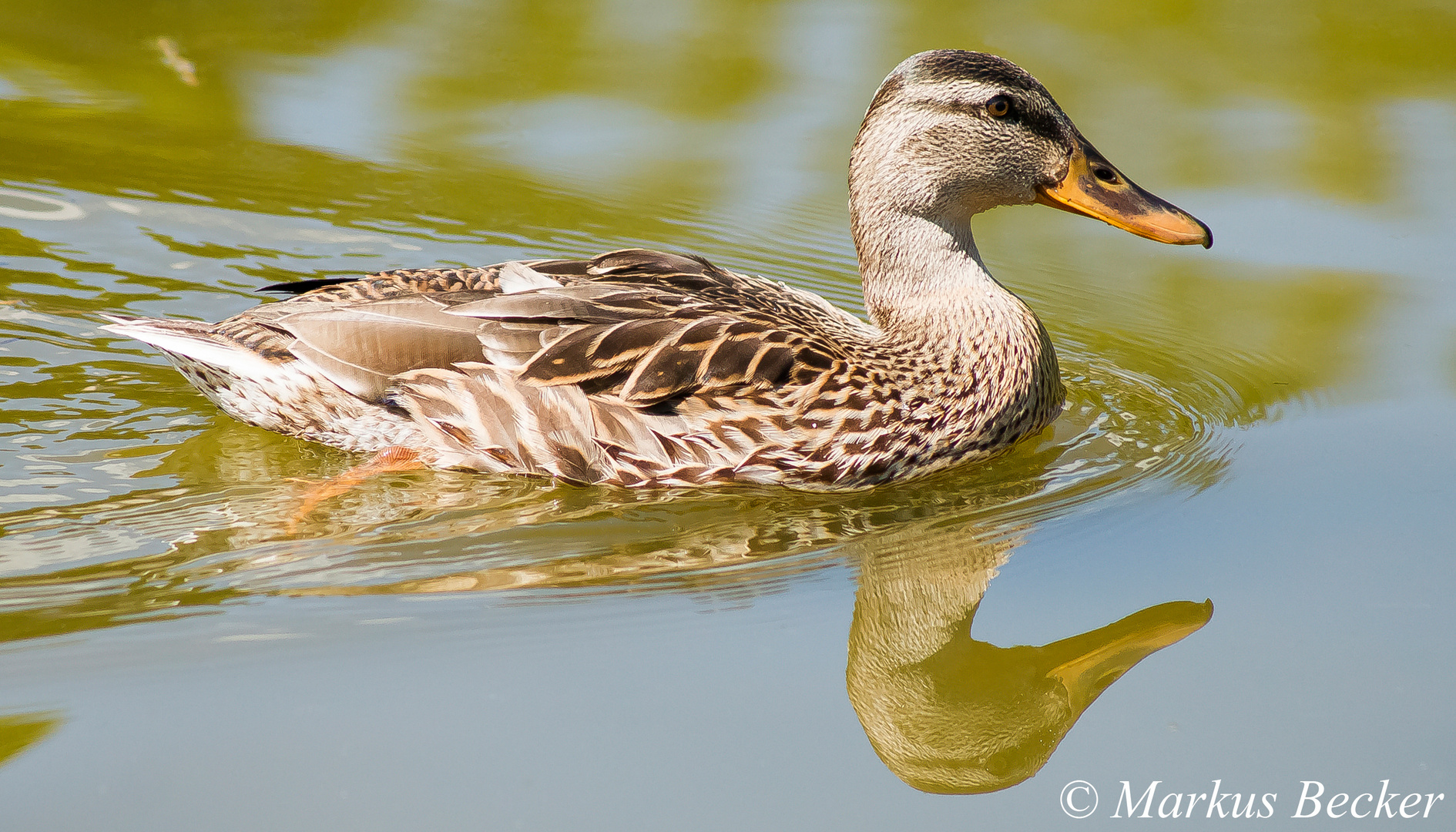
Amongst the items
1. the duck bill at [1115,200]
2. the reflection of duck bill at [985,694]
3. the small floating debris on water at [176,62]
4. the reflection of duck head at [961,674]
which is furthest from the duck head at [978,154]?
the small floating debris on water at [176,62]

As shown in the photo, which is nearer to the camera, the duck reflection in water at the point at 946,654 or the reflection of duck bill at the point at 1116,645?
the duck reflection in water at the point at 946,654

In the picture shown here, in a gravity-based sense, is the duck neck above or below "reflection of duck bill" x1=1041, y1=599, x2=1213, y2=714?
above

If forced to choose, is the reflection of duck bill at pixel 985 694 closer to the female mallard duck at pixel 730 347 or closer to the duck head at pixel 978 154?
the female mallard duck at pixel 730 347

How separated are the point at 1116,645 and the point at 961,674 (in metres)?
0.45

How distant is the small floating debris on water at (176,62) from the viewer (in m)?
8.76

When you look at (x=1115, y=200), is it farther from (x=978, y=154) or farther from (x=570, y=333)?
(x=570, y=333)

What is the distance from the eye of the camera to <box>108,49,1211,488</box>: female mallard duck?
5.24 metres

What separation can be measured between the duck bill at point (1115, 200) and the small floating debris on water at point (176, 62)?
17.9ft

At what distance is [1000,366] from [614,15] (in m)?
4.89

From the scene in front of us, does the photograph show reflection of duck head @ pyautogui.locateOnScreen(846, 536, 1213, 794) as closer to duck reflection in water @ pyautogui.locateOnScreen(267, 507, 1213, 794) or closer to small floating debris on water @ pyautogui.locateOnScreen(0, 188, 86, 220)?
duck reflection in water @ pyautogui.locateOnScreen(267, 507, 1213, 794)

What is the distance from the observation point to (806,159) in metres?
8.20

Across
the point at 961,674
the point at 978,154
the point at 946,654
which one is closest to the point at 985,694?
the point at 961,674

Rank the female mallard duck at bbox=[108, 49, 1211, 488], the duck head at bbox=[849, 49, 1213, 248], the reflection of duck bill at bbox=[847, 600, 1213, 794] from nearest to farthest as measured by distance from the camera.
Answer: the reflection of duck bill at bbox=[847, 600, 1213, 794] < the female mallard duck at bbox=[108, 49, 1211, 488] < the duck head at bbox=[849, 49, 1213, 248]

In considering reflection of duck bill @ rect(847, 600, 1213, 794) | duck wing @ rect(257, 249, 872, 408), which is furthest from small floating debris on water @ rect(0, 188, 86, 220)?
reflection of duck bill @ rect(847, 600, 1213, 794)
